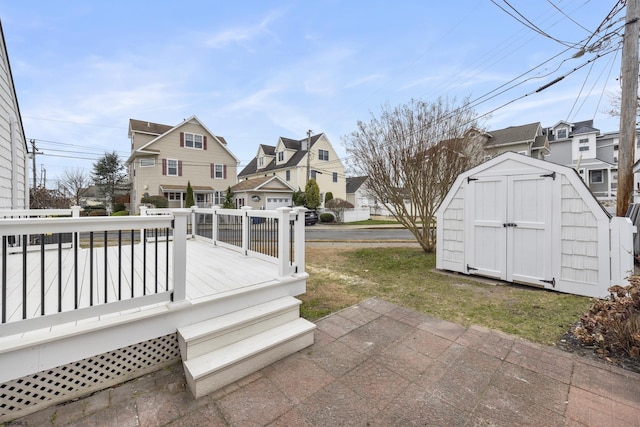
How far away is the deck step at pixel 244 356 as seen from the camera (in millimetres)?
2064

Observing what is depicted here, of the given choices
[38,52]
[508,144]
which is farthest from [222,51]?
[508,144]

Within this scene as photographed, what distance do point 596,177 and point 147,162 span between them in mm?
36061

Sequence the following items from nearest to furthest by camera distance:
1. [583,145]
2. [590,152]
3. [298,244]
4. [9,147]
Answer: [298,244], [9,147], [590,152], [583,145]

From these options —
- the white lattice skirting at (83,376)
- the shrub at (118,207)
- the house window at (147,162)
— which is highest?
the house window at (147,162)

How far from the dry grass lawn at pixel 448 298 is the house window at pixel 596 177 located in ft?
85.5

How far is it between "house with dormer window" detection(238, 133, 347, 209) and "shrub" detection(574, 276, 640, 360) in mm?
21345

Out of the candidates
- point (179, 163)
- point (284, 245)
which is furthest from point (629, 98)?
point (179, 163)

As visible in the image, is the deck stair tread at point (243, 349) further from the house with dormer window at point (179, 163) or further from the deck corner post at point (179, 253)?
the house with dormer window at point (179, 163)

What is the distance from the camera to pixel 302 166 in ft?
82.6

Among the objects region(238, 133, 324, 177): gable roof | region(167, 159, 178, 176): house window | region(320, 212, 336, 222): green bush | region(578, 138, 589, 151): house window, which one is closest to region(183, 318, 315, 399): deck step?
region(320, 212, 336, 222): green bush

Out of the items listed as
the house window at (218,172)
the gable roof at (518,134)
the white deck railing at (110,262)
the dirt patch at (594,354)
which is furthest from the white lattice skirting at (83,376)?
the gable roof at (518,134)

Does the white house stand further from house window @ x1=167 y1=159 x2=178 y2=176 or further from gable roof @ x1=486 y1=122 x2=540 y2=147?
gable roof @ x1=486 y1=122 x2=540 y2=147

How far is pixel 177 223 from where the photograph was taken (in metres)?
2.40

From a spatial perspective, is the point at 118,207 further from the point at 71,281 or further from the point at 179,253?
the point at 179,253
